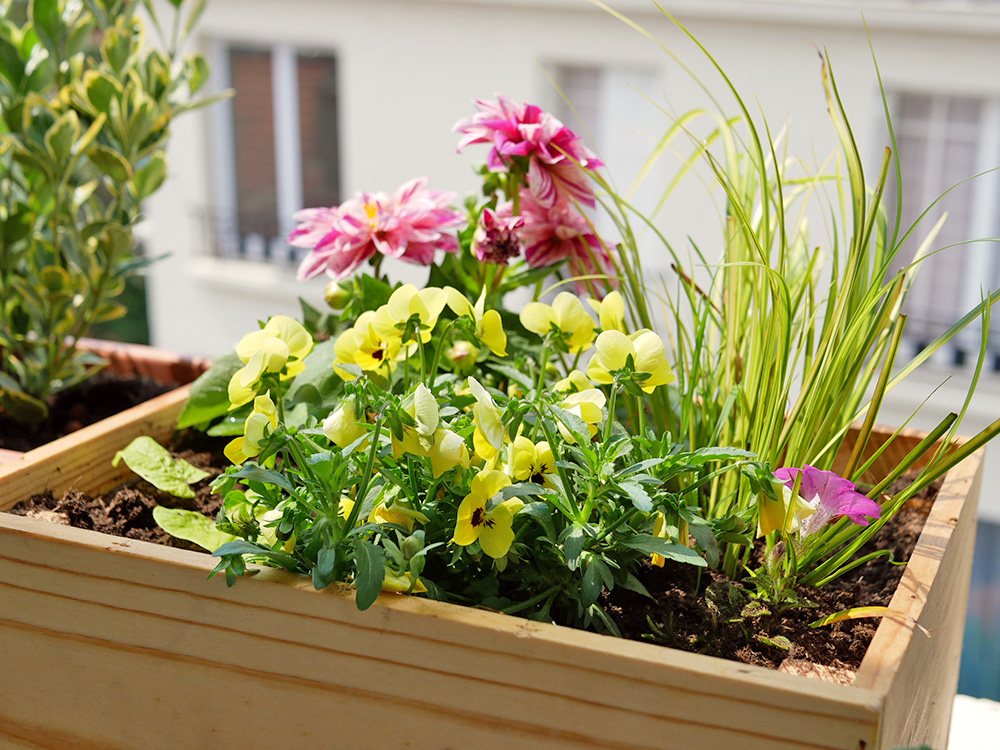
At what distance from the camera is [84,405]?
3.42 ft

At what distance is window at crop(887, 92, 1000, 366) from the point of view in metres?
3.66

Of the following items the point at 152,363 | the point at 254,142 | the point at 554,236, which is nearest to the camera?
the point at 554,236

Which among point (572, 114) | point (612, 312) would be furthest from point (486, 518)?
point (572, 114)

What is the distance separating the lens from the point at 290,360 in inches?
28.0

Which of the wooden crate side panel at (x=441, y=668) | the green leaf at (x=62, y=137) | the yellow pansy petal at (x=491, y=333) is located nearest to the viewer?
the wooden crate side panel at (x=441, y=668)

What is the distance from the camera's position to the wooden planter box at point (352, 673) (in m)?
0.46

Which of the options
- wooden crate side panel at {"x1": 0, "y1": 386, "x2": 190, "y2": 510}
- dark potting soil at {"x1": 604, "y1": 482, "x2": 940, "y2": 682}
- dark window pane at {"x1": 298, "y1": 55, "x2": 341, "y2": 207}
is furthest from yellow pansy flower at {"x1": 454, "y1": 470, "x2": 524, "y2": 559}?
dark window pane at {"x1": 298, "y1": 55, "x2": 341, "y2": 207}

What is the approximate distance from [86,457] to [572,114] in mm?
4102

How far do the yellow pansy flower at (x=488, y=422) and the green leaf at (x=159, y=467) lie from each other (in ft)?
1.05

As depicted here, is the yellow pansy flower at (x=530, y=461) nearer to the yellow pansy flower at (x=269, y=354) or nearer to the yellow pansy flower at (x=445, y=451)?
the yellow pansy flower at (x=445, y=451)

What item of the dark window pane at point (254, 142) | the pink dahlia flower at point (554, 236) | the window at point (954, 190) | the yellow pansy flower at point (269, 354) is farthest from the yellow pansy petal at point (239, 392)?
the dark window pane at point (254, 142)

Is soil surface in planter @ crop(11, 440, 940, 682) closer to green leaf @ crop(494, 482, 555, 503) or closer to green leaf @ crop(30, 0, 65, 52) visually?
green leaf @ crop(494, 482, 555, 503)

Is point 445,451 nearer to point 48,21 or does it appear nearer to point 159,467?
point 159,467

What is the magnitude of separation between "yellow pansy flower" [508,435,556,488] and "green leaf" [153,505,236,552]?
23 cm
